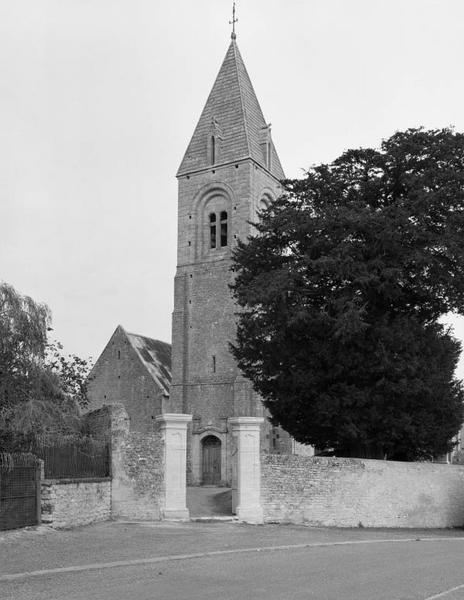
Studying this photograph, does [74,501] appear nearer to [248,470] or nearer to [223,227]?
[248,470]

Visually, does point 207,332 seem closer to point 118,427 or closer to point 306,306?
point 306,306

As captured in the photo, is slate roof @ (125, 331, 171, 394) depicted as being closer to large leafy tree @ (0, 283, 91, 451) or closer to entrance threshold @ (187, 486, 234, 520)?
entrance threshold @ (187, 486, 234, 520)

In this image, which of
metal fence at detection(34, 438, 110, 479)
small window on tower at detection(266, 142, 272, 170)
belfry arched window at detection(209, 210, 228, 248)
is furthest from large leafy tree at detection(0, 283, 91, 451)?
small window on tower at detection(266, 142, 272, 170)

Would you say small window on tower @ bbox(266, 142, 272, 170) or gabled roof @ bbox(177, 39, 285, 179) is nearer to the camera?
gabled roof @ bbox(177, 39, 285, 179)

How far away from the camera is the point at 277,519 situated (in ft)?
71.6

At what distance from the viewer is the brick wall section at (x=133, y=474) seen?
66.9 ft

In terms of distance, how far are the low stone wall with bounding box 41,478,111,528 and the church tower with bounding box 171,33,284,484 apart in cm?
2010

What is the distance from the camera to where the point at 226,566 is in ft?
40.7

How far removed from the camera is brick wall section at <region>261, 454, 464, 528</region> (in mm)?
22094

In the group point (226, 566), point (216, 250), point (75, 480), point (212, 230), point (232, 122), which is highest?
point (232, 122)

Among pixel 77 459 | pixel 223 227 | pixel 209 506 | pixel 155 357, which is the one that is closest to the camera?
pixel 77 459

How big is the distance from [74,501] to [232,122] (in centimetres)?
3238

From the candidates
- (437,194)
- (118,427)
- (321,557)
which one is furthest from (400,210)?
(321,557)

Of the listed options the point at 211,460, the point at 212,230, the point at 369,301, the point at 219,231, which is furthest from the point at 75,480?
the point at 212,230
